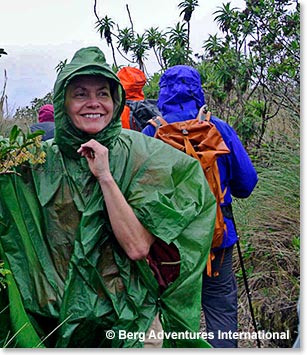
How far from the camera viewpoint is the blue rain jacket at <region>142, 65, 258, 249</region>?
370 cm

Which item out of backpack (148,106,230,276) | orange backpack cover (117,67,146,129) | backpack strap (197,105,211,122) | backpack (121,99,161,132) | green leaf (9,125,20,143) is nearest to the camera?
green leaf (9,125,20,143)

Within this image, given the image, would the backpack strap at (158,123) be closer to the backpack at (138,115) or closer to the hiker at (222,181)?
the hiker at (222,181)

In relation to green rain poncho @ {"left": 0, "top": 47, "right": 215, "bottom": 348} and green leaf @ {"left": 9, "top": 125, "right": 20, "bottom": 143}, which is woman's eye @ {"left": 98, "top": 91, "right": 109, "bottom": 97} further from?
green leaf @ {"left": 9, "top": 125, "right": 20, "bottom": 143}

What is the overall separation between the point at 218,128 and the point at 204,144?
0.59 feet

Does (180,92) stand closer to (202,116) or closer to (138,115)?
(202,116)

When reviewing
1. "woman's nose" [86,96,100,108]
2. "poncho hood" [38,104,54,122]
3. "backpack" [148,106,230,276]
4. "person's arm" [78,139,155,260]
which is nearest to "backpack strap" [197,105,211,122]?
"backpack" [148,106,230,276]

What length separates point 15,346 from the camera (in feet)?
8.80

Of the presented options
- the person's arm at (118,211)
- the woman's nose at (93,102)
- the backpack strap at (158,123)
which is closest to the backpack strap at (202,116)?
the backpack strap at (158,123)

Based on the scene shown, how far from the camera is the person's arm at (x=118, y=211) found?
267cm

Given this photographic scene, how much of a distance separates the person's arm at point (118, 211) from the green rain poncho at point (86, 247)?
0.05m

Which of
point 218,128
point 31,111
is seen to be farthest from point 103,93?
point 31,111

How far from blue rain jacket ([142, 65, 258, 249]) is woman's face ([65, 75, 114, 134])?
862 millimetres

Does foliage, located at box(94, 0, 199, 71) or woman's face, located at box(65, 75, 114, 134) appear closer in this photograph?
woman's face, located at box(65, 75, 114, 134)

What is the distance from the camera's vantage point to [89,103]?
9.36ft
